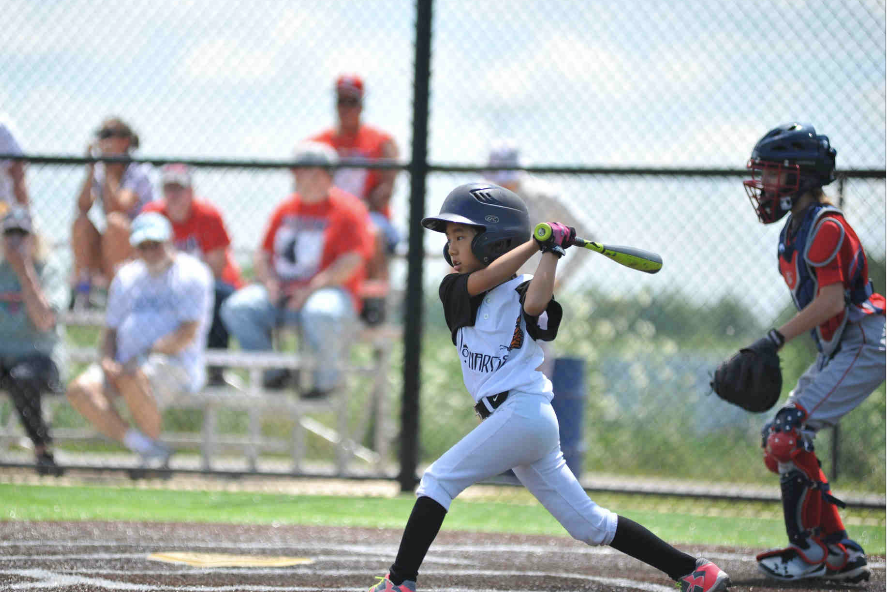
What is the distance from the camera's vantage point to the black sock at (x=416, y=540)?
3377 millimetres

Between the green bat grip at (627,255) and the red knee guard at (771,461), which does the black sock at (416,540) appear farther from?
the red knee guard at (771,461)

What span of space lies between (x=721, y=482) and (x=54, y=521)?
212 inches

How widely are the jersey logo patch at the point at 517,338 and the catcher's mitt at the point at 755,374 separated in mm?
1160

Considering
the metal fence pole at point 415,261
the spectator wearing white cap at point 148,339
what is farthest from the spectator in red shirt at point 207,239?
the metal fence pole at point 415,261

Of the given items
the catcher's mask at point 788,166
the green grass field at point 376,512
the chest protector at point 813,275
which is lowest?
the green grass field at point 376,512

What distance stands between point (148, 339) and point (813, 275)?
15.3ft

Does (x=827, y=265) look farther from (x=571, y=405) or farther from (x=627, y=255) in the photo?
(x=571, y=405)

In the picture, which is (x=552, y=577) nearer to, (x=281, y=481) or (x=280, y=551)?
(x=280, y=551)

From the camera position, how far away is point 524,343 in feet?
11.7

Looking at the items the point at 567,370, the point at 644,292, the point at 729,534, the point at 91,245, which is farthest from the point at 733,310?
the point at 91,245

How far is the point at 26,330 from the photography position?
290 inches

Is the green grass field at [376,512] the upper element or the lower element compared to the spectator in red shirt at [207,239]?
lower

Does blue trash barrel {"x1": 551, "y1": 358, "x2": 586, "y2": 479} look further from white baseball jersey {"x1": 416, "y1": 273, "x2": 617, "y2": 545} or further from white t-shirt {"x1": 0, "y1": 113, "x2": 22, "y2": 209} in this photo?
white t-shirt {"x1": 0, "y1": 113, "x2": 22, "y2": 209}

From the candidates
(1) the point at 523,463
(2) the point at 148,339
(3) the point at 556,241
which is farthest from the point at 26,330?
(3) the point at 556,241
